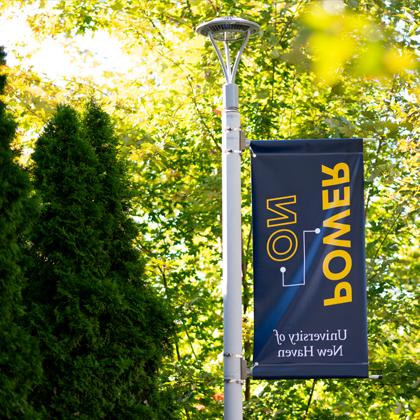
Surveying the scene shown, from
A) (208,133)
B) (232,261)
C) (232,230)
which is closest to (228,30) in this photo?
(232,230)

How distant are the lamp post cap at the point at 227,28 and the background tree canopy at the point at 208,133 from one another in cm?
319

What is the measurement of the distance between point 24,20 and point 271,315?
704 cm

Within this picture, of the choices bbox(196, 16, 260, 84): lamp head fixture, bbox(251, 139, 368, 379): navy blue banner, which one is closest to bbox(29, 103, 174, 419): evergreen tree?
bbox(251, 139, 368, 379): navy blue banner

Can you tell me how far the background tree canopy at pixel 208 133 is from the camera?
10.2m

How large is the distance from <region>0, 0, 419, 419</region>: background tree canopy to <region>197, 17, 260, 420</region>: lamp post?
3.26 metres

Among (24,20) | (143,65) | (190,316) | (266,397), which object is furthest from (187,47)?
(266,397)

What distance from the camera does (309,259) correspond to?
21.4 ft

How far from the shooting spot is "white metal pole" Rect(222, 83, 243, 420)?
642cm

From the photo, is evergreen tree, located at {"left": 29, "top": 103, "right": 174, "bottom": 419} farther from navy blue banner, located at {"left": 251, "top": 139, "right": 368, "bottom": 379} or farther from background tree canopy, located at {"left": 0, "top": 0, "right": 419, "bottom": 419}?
background tree canopy, located at {"left": 0, "top": 0, "right": 419, "bottom": 419}

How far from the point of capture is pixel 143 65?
40.0 ft

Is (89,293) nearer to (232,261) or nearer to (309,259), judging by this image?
(232,261)

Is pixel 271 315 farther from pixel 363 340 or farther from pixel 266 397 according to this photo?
pixel 266 397

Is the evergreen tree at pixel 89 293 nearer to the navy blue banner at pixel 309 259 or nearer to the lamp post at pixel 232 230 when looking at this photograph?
the lamp post at pixel 232 230

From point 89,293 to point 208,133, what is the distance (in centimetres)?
499
